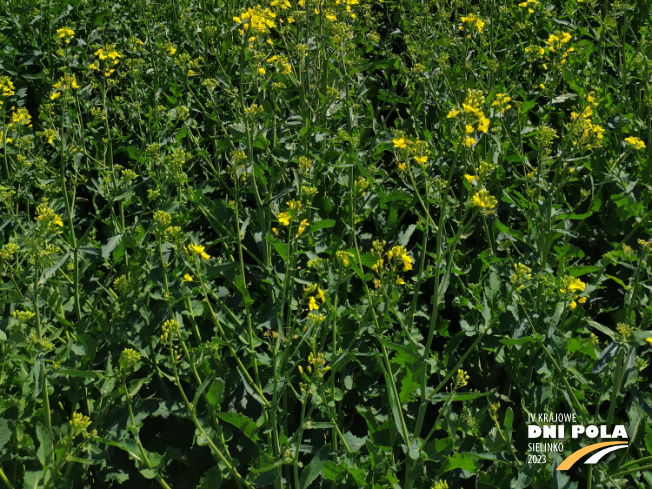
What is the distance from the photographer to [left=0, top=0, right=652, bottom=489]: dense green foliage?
2.14 meters

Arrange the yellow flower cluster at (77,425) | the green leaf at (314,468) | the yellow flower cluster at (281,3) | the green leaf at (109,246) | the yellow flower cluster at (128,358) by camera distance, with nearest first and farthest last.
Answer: the yellow flower cluster at (77,425) → the yellow flower cluster at (128,358) → the green leaf at (314,468) → the green leaf at (109,246) → the yellow flower cluster at (281,3)

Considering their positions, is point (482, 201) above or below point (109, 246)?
above

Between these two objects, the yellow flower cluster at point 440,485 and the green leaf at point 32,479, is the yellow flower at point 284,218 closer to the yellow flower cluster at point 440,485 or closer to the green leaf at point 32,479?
the yellow flower cluster at point 440,485

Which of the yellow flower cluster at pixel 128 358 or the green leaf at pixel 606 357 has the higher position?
the yellow flower cluster at pixel 128 358

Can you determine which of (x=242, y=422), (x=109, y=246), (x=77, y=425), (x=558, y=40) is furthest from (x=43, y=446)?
(x=558, y=40)

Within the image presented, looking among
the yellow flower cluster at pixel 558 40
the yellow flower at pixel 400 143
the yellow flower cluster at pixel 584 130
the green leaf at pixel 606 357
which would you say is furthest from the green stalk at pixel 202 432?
the yellow flower cluster at pixel 558 40

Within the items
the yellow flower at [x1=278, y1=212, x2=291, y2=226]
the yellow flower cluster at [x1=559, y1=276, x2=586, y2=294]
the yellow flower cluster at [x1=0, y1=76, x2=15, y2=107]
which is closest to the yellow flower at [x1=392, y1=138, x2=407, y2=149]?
the yellow flower at [x1=278, y1=212, x2=291, y2=226]

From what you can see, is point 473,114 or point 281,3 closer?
point 473,114

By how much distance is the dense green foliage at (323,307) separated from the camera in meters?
2.14

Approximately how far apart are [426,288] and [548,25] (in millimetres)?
2766

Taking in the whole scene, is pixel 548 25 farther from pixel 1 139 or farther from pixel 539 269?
pixel 1 139

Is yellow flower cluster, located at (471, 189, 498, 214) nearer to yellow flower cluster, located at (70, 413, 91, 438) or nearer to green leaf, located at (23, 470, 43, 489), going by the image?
yellow flower cluster, located at (70, 413, 91, 438)

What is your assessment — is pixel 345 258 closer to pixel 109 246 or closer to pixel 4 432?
pixel 109 246

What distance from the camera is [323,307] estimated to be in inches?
103
